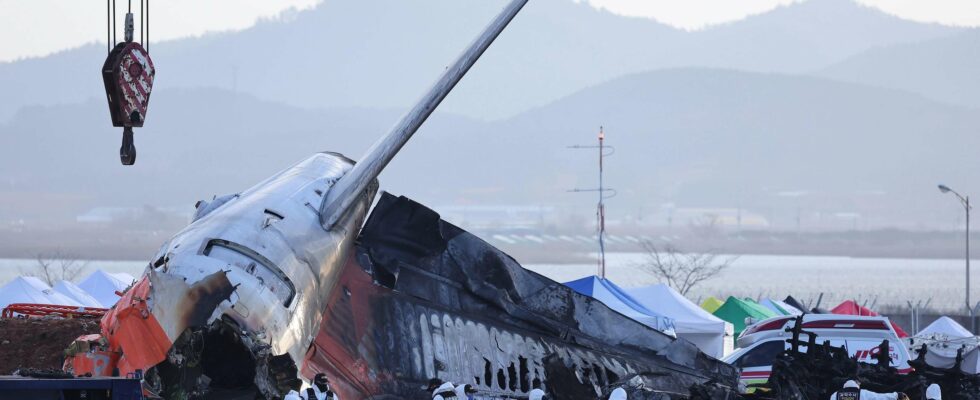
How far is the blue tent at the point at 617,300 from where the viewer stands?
39.2 m

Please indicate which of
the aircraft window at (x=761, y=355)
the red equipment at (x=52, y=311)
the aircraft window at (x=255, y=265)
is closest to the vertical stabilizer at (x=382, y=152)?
the aircraft window at (x=255, y=265)

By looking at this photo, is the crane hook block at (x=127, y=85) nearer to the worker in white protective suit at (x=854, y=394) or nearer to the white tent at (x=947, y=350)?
the worker in white protective suit at (x=854, y=394)

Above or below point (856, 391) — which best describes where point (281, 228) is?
above

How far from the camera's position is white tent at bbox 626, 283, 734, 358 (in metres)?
42.2

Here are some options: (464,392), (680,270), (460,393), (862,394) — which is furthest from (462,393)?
(680,270)

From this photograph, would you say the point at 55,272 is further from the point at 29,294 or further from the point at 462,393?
the point at 462,393

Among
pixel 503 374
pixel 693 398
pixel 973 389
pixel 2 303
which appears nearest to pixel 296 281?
pixel 503 374

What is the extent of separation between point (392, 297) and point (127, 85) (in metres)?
5.65

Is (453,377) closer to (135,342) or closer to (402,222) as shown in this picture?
(402,222)

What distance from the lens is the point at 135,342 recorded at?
1912 cm

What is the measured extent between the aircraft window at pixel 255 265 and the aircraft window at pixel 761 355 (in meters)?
13.2

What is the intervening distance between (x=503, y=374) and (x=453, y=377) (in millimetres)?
933

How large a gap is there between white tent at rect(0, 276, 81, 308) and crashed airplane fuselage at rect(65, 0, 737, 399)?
1610 cm

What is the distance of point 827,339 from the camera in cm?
3112
